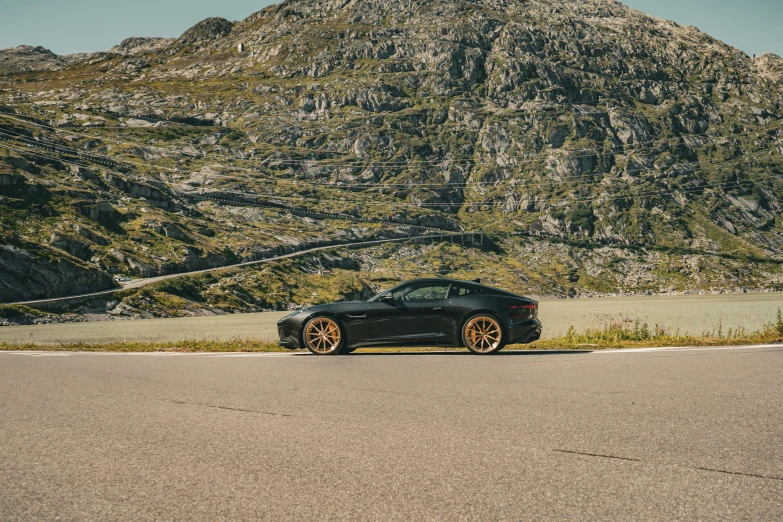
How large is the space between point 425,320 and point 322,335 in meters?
2.49

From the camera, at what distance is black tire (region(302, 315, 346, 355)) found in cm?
1493

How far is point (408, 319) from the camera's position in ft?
48.2

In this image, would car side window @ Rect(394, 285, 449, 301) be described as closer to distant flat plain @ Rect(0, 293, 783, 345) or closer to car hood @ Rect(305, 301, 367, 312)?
car hood @ Rect(305, 301, 367, 312)

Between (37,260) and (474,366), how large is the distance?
98.9 metres

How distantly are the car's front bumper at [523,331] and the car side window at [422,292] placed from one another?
177cm

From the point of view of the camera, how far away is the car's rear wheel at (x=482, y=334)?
1439cm

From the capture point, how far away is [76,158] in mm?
167000

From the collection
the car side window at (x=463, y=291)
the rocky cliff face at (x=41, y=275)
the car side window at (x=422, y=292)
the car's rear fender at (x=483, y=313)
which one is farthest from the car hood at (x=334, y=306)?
the rocky cliff face at (x=41, y=275)

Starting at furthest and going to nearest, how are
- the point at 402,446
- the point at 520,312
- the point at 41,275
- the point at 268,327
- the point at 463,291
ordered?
the point at 41,275 → the point at 268,327 → the point at 463,291 → the point at 520,312 → the point at 402,446

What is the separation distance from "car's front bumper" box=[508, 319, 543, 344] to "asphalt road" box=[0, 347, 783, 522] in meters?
3.61

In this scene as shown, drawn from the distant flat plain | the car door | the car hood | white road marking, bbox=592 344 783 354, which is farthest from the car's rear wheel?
the distant flat plain

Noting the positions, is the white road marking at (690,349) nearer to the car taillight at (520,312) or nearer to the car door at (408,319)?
the car taillight at (520,312)

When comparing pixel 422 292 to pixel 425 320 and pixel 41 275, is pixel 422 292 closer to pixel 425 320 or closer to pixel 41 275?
pixel 425 320

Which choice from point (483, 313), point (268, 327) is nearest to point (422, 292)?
point (483, 313)
